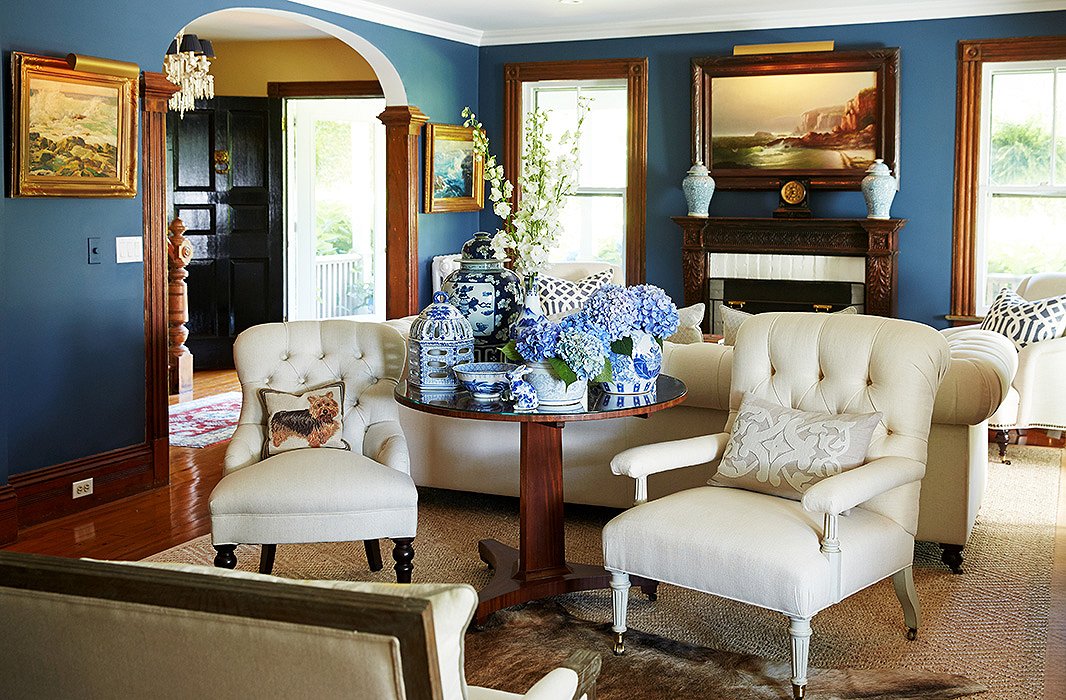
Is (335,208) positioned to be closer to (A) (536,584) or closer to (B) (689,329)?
(B) (689,329)

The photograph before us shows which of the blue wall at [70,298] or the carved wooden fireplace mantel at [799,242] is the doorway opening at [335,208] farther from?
the blue wall at [70,298]

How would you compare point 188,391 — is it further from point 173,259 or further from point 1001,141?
point 1001,141

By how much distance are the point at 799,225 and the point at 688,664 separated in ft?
16.6

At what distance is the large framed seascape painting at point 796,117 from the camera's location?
777cm

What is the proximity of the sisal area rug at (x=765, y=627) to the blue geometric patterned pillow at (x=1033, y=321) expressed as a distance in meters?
1.42

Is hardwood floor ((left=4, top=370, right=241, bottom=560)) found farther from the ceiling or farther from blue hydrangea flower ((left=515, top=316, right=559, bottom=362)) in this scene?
the ceiling

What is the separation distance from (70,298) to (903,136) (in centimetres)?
543

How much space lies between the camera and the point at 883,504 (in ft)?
11.3

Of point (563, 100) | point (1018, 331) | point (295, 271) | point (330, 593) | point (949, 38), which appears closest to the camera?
point (330, 593)

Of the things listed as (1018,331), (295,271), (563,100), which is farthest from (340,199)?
(1018,331)

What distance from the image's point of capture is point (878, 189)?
7.53 metres

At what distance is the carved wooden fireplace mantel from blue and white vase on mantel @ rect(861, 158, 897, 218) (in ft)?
0.24

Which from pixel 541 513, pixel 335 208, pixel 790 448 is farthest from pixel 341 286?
pixel 790 448

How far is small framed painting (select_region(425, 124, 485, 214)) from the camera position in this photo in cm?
834
